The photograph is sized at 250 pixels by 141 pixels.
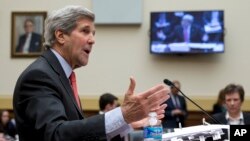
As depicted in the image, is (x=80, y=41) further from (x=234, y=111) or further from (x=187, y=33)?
(x=187, y=33)

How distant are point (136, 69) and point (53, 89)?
6.94m

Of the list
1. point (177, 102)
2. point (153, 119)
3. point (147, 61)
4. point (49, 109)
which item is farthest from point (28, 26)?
point (49, 109)

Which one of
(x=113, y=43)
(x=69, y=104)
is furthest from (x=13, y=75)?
(x=69, y=104)

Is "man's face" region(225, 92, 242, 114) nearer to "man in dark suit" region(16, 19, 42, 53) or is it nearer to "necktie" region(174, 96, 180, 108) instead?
"necktie" region(174, 96, 180, 108)

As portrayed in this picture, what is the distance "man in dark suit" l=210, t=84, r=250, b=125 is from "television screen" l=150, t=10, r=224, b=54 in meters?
3.53

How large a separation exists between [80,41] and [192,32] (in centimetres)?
655

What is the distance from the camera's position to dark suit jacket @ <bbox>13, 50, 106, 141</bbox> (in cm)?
191

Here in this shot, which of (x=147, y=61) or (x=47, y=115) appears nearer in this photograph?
(x=47, y=115)

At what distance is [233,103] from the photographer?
5.05m

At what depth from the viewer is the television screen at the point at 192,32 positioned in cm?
865

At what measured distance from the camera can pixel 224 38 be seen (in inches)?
345

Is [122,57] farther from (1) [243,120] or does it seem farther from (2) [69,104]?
(2) [69,104]

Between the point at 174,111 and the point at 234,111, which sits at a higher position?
the point at 234,111

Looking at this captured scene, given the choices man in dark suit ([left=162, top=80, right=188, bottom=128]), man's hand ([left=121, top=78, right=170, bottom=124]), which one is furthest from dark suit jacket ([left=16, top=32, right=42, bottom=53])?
man's hand ([left=121, top=78, right=170, bottom=124])
